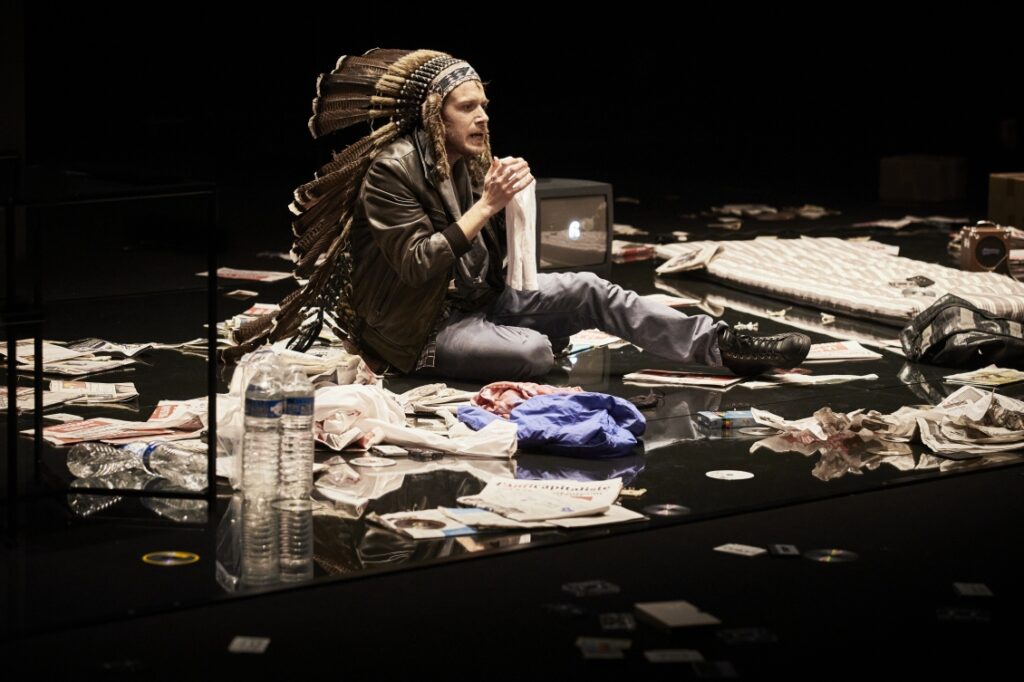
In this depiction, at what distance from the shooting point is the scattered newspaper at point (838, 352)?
18.0 ft

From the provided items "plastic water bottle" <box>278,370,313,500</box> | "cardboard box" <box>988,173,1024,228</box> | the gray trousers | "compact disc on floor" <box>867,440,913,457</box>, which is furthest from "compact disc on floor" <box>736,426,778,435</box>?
"cardboard box" <box>988,173,1024,228</box>

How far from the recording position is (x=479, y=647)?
2.95 metres

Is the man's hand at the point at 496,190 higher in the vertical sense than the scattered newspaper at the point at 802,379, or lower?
higher

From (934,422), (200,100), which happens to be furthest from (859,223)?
(200,100)

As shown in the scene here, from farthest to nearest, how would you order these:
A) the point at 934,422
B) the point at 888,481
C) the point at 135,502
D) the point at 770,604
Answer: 1. the point at 934,422
2. the point at 888,481
3. the point at 135,502
4. the point at 770,604

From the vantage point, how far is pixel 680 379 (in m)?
5.17

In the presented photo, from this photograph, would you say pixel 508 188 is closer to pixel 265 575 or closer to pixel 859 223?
pixel 265 575

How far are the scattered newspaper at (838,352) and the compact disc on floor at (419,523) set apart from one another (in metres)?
2.22

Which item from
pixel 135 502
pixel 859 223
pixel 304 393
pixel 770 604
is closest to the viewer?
pixel 770 604

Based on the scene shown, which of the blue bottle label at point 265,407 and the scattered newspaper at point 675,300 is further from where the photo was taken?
the scattered newspaper at point 675,300

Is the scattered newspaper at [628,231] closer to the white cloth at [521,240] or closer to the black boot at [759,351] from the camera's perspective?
the black boot at [759,351]

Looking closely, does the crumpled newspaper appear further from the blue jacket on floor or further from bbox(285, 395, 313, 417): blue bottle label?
bbox(285, 395, 313, 417): blue bottle label

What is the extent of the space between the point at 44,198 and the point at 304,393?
2.38 feet

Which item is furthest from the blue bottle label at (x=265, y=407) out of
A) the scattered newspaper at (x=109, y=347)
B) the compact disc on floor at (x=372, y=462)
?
the scattered newspaper at (x=109, y=347)
